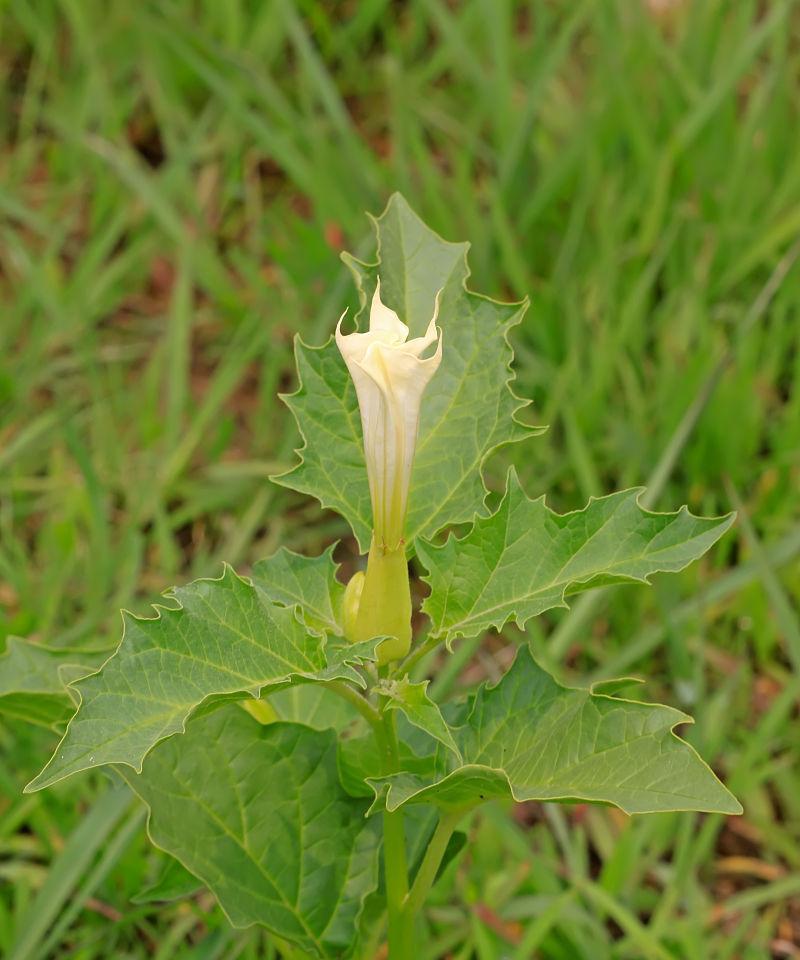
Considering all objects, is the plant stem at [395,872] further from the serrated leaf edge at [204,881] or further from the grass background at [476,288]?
the grass background at [476,288]

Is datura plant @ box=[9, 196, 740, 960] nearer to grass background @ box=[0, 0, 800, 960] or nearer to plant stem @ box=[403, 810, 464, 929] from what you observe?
plant stem @ box=[403, 810, 464, 929]

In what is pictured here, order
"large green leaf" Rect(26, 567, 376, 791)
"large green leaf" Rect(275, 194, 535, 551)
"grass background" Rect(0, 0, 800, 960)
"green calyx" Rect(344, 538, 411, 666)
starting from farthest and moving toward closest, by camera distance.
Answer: "grass background" Rect(0, 0, 800, 960) → "large green leaf" Rect(275, 194, 535, 551) → "green calyx" Rect(344, 538, 411, 666) → "large green leaf" Rect(26, 567, 376, 791)

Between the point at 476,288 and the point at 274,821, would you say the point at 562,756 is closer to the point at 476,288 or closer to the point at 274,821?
the point at 274,821

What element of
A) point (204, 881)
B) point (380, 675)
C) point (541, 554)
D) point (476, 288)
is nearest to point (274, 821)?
point (204, 881)

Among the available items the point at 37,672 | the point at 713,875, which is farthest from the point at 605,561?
the point at 713,875

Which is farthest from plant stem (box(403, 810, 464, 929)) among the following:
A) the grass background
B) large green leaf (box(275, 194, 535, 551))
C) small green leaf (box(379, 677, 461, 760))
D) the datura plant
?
the grass background

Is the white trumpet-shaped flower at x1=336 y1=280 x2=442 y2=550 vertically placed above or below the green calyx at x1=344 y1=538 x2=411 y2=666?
above

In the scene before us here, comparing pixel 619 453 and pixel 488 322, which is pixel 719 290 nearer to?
pixel 619 453
